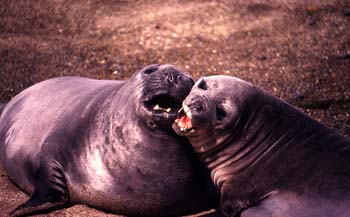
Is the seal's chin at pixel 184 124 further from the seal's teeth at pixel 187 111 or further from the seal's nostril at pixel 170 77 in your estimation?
the seal's nostril at pixel 170 77

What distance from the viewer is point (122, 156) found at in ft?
12.0

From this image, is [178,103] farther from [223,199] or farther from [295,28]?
[295,28]

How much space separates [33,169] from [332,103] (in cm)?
318

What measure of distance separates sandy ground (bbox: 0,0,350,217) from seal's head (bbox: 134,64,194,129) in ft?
7.38

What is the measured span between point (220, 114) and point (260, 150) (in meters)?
0.34

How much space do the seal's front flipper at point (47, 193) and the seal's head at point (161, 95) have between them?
0.79 meters

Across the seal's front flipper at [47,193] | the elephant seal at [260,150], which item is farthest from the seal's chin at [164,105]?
the seal's front flipper at [47,193]

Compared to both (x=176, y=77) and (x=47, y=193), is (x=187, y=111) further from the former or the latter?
(x=47, y=193)

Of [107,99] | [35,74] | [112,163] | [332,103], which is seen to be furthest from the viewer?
[35,74]

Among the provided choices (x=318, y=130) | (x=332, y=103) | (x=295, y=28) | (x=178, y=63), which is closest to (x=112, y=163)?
(x=318, y=130)

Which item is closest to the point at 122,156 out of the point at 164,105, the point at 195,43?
the point at 164,105

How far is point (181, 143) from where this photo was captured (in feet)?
11.7

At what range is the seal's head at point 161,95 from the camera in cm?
347

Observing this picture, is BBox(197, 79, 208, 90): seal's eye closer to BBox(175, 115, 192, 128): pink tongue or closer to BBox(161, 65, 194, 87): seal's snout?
BBox(161, 65, 194, 87): seal's snout
